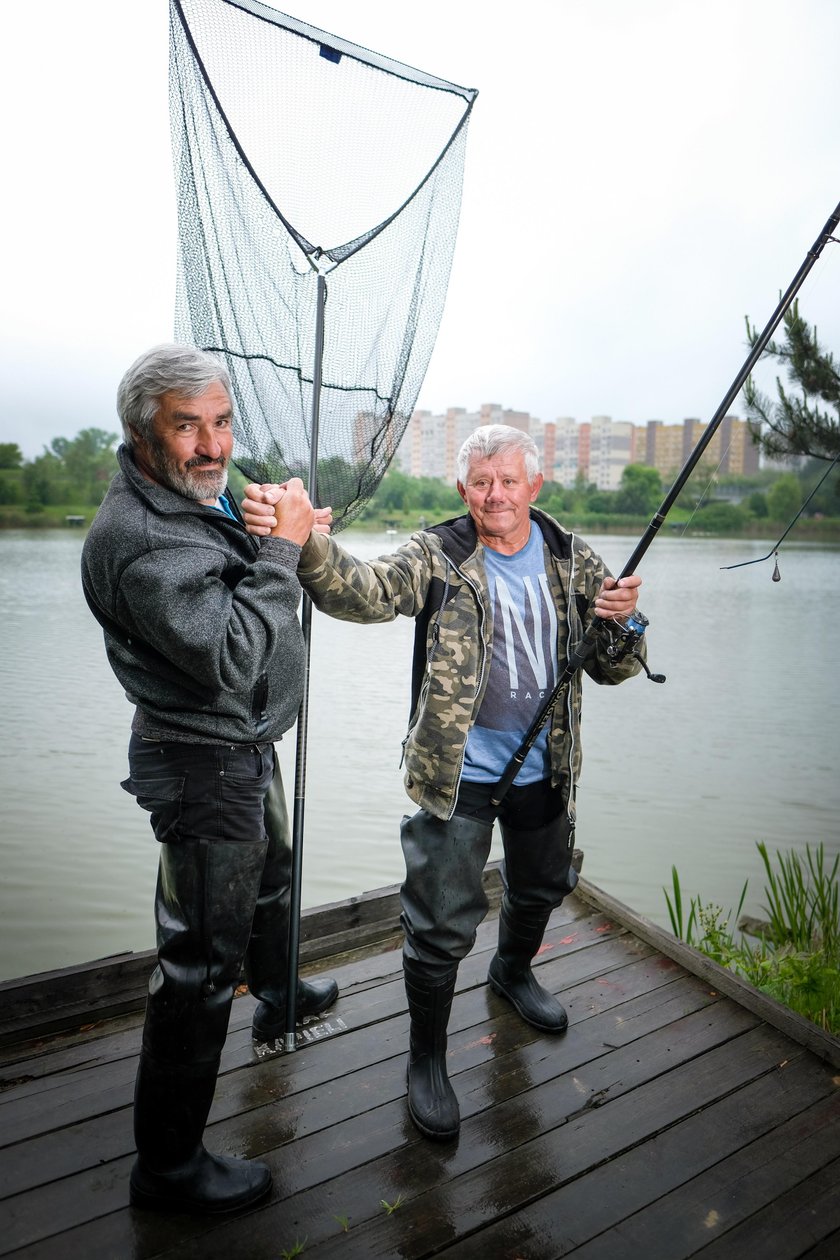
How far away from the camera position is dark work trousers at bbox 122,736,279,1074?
5.76ft

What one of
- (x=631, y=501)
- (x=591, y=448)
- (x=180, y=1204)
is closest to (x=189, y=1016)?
(x=180, y=1204)

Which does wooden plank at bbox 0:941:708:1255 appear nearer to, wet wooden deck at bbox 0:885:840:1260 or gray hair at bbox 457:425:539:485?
wet wooden deck at bbox 0:885:840:1260

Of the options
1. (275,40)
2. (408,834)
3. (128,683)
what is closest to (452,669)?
(408,834)

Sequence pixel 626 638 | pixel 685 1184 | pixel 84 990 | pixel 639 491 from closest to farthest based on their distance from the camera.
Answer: pixel 685 1184 → pixel 626 638 → pixel 84 990 → pixel 639 491

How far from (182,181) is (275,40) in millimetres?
481

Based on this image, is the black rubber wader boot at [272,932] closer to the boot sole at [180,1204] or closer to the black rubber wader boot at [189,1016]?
the black rubber wader boot at [189,1016]

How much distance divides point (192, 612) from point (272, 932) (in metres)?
1.26

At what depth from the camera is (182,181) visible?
7.74ft

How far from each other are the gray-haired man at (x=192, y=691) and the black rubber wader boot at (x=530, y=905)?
0.98 m

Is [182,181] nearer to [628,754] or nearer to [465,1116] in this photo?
[465,1116]

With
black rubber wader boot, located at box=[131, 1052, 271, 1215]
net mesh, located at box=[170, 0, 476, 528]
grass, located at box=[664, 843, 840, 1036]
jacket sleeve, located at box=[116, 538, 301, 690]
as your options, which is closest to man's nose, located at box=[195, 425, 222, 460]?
jacket sleeve, located at box=[116, 538, 301, 690]

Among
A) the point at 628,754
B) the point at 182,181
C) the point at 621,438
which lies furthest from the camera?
the point at 621,438

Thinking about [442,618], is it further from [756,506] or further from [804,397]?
[756,506]

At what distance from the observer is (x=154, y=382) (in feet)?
5.54
